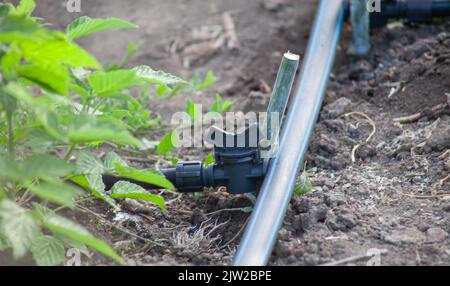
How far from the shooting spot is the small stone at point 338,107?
263 centimetres

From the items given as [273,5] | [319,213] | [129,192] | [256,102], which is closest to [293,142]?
[319,213]

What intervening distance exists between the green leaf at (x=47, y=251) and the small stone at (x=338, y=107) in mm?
1203

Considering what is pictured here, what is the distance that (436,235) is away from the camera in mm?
1896

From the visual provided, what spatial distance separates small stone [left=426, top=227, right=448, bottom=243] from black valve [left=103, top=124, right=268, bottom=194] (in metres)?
0.51

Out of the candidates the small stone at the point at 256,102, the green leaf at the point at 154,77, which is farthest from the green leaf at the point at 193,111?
the green leaf at the point at 154,77

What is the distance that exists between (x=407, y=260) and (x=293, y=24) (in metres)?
1.97

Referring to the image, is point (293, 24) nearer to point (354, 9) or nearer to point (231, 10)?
point (231, 10)

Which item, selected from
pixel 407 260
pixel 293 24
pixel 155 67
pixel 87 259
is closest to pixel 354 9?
pixel 293 24

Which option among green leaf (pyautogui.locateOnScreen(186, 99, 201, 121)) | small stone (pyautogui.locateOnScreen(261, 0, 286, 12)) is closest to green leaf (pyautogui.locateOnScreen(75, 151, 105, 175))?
green leaf (pyautogui.locateOnScreen(186, 99, 201, 121))

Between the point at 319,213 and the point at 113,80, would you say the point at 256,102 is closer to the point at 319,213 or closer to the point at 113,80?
the point at 319,213

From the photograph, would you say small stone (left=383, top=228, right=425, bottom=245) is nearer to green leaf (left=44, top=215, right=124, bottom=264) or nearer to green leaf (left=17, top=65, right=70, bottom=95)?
green leaf (left=44, top=215, right=124, bottom=264)

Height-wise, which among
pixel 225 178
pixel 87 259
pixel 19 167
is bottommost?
pixel 87 259

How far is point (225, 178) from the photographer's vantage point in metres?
2.17

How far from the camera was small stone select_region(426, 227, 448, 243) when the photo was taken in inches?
74.1
